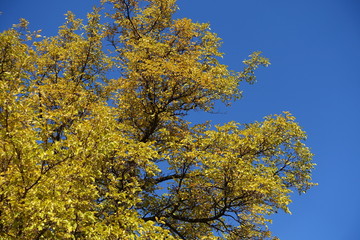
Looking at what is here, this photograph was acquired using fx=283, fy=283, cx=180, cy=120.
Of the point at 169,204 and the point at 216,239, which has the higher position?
the point at 169,204

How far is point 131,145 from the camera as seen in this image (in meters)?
10.5

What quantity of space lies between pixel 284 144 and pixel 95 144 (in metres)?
10.0

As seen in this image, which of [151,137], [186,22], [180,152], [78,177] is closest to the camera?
[78,177]

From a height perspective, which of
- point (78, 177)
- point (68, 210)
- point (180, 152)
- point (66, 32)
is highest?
point (66, 32)

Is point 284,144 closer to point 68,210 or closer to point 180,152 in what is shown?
point 180,152

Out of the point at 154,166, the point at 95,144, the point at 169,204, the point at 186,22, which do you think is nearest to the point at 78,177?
the point at 95,144

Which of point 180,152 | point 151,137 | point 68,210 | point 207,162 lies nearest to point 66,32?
point 151,137

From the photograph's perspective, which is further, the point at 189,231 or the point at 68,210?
the point at 189,231

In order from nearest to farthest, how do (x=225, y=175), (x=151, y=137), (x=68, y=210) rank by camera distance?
(x=68, y=210)
(x=225, y=175)
(x=151, y=137)

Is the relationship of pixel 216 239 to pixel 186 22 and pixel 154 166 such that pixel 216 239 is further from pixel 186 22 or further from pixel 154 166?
pixel 186 22

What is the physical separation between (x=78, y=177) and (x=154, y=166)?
12.1ft

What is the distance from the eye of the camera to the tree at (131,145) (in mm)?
6945

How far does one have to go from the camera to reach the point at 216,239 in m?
11.2

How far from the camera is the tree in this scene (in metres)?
6.95
